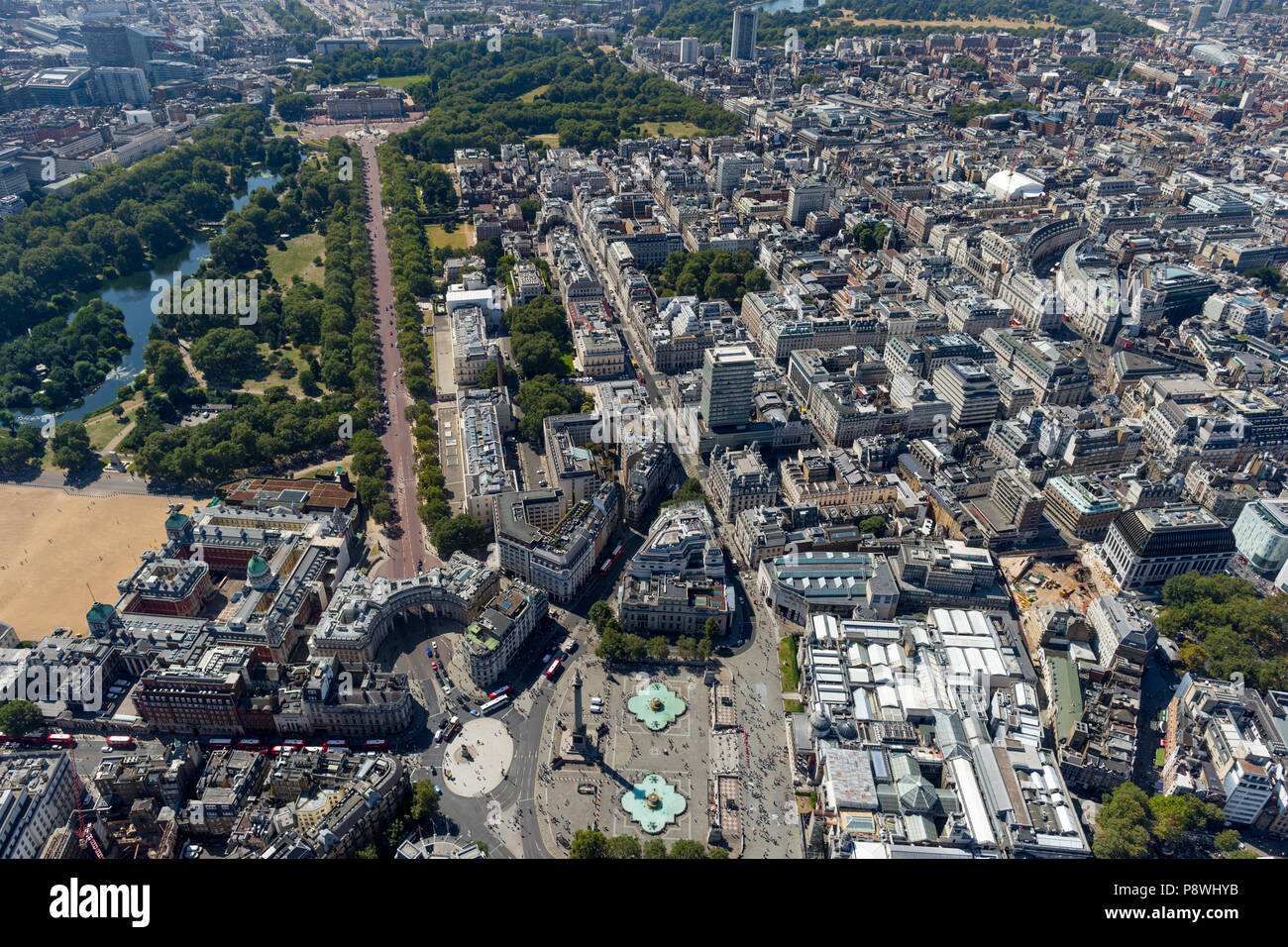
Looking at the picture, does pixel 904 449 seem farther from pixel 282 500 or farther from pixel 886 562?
pixel 282 500

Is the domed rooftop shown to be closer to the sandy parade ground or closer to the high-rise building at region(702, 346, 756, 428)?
the high-rise building at region(702, 346, 756, 428)

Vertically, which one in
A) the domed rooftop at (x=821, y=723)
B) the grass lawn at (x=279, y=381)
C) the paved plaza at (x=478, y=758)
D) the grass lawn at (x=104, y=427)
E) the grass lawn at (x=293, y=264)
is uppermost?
the grass lawn at (x=293, y=264)

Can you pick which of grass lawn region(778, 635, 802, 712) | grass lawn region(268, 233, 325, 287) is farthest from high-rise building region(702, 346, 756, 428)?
grass lawn region(268, 233, 325, 287)

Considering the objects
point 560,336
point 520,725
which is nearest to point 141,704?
point 520,725

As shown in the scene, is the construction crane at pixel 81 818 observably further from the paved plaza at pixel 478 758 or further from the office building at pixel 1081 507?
the office building at pixel 1081 507

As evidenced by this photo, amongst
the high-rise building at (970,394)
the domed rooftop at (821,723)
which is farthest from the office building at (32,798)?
the high-rise building at (970,394)
